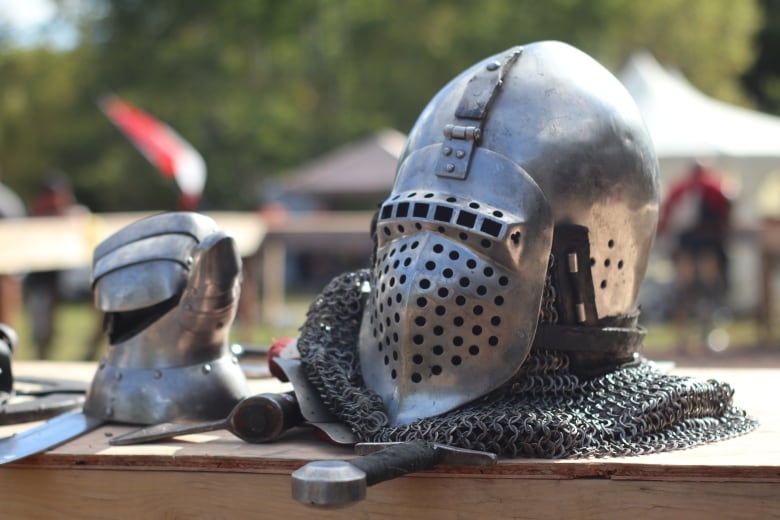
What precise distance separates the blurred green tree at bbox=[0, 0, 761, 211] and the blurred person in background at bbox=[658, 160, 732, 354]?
56.8 feet

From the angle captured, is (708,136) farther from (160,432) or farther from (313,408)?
(160,432)

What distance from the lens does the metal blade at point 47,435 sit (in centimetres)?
317

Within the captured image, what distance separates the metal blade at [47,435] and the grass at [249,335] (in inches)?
246

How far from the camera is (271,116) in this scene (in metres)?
30.0

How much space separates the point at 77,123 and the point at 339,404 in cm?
2896

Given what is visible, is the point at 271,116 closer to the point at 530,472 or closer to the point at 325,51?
the point at 325,51

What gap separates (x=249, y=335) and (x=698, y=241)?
5.03m

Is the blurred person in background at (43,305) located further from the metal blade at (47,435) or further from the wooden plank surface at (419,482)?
the wooden plank surface at (419,482)

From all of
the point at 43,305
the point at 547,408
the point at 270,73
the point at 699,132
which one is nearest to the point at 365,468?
the point at 547,408

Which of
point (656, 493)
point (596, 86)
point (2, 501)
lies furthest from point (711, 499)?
point (2, 501)

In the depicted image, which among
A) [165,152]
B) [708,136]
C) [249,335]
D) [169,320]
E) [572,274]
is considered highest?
[708,136]

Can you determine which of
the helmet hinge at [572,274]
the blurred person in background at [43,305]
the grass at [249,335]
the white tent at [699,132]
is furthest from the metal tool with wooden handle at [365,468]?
the white tent at [699,132]

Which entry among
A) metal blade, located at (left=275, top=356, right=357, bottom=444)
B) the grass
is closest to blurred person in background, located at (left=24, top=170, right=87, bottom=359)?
the grass

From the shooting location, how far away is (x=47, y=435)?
3350 millimetres
